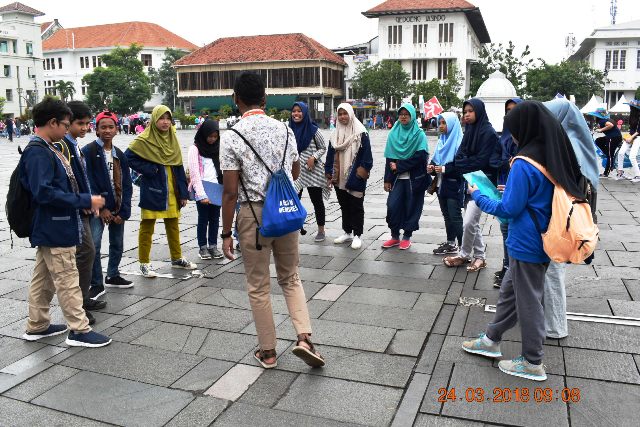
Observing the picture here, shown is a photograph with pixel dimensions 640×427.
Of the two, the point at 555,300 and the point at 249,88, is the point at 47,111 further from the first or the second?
the point at 555,300

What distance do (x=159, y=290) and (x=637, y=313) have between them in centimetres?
399

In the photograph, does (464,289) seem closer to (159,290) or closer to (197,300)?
(197,300)

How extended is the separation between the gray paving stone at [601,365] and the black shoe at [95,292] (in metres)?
3.71

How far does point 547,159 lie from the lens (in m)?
3.21

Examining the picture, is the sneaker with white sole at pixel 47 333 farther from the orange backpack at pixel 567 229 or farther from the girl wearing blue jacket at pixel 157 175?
the orange backpack at pixel 567 229

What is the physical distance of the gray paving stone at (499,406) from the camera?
3029 millimetres

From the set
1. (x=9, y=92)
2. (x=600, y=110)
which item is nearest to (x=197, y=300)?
(x=600, y=110)

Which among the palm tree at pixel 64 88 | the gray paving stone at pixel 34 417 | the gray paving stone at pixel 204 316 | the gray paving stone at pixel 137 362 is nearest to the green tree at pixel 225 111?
the palm tree at pixel 64 88

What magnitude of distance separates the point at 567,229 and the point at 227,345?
232cm

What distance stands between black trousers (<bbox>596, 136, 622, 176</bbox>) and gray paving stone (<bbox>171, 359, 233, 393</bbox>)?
496 inches

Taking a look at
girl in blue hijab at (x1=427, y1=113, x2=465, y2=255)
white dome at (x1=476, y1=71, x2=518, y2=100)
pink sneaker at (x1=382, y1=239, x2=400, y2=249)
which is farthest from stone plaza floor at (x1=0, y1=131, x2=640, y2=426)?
white dome at (x1=476, y1=71, x2=518, y2=100)

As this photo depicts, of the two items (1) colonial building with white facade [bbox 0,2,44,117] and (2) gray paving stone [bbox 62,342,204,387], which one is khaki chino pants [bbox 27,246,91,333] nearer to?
(2) gray paving stone [bbox 62,342,204,387]

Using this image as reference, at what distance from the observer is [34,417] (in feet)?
10.3

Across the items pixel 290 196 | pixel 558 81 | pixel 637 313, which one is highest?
pixel 558 81
